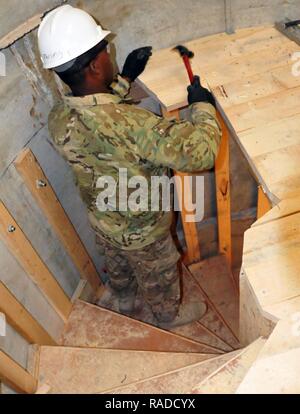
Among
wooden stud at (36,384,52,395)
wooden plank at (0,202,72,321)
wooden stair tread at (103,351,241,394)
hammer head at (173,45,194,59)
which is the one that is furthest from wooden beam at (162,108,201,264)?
wooden stud at (36,384,52,395)

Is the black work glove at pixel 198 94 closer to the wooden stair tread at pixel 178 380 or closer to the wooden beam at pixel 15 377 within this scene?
A: the wooden stair tread at pixel 178 380

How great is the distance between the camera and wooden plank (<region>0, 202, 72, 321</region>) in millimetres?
2094

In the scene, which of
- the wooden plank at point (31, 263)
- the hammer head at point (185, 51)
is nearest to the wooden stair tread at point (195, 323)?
the wooden plank at point (31, 263)

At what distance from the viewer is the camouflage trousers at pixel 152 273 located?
2.45 metres

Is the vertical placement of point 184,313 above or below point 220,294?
above

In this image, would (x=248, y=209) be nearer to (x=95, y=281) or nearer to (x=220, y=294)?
(x=220, y=294)

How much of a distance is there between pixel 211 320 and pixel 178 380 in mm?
1242

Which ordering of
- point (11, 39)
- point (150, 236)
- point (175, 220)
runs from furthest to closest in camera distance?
point (175, 220) < point (150, 236) < point (11, 39)

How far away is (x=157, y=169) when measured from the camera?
2.07 m

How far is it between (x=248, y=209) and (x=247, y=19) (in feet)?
5.29

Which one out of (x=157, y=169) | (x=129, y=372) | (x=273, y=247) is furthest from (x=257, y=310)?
(x=129, y=372)

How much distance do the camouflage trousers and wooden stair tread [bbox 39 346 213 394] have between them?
1.51 feet

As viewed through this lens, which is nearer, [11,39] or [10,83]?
[11,39]

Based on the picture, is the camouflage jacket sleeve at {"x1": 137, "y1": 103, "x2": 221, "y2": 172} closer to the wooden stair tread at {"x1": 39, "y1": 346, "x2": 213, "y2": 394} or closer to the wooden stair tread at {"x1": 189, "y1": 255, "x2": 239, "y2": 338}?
the wooden stair tread at {"x1": 39, "y1": 346, "x2": 213, "y2": 394}
